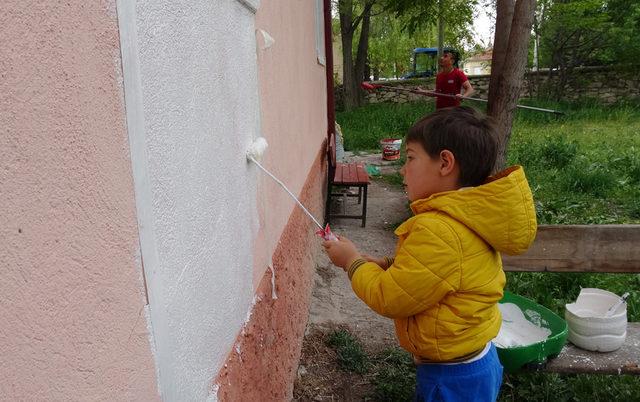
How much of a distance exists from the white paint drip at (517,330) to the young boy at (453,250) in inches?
33.0

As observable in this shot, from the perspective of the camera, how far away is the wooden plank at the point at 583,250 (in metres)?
2.71

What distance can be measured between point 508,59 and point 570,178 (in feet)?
9.52

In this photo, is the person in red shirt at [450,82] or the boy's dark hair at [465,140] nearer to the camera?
the boy's dark hair at [465,140]

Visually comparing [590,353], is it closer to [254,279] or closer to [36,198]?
[254,279]

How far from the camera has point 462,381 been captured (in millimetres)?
1699

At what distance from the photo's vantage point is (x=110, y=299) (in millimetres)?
812

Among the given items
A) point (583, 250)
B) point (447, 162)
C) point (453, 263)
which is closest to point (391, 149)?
point (583, 250)

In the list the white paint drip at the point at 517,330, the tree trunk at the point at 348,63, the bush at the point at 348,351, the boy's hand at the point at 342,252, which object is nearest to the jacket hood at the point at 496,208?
the boy's hand at the point at 342,252

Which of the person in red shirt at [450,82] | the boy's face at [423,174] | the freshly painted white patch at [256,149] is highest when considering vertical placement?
the person in red shirt at [450,82]

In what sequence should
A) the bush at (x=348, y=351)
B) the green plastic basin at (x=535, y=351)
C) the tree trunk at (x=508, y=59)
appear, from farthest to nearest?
the tree trunk at (x=508, y=59) < the bush at (x=348, y=351) < the green plastic basin at (x=535, y=351)

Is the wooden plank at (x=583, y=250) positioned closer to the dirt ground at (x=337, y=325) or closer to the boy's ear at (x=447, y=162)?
the dirt ground at (x=337, y=325)

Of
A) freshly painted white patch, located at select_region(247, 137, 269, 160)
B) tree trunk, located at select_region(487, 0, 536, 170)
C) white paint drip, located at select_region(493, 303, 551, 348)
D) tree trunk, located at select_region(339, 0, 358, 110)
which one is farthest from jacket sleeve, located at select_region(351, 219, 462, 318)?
tree trunk, located at select_region(339, 0, 358, 110)

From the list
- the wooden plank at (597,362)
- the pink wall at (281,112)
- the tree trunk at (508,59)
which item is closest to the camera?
the pink wall at (281,112)

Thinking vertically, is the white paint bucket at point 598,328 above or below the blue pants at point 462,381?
below
